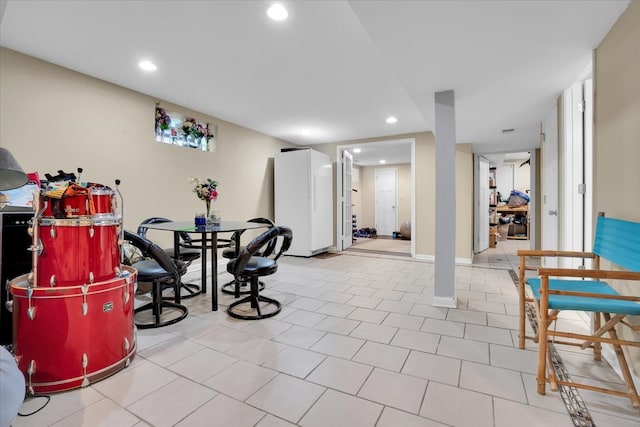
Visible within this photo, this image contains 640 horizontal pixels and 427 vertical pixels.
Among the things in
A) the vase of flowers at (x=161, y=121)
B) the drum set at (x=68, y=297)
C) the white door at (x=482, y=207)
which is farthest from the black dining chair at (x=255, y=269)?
the white door at (x=482, y=207)

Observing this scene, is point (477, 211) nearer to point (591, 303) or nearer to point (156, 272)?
point (591, 303)

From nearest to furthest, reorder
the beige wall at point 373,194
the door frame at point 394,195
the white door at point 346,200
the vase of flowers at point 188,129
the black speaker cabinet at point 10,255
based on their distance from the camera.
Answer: the black speaker cabinet at point 10,255 → the vase of flowers at point 188,129 → the white door at point 346,200 → the beige wall at point 373,194 → the door frame at point 394,195

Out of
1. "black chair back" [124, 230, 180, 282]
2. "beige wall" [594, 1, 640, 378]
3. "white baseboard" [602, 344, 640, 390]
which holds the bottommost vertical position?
"white baseboard" [602, 344, 640, 390]

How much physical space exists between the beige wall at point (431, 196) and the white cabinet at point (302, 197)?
1.74 m

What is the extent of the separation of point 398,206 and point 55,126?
27.8 ft

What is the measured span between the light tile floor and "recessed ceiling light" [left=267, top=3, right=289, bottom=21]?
2395 millimetres

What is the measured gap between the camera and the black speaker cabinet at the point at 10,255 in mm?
1978

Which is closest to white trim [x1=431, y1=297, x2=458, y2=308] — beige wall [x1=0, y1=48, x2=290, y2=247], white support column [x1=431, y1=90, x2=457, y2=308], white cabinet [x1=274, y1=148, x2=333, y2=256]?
white support column [x1=431, y1=90, x2=457, y2=308]

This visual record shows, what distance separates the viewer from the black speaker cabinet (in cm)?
198

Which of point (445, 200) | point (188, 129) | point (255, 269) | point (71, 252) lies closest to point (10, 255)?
point (71, 252)

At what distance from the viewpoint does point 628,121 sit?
1653 millimetres

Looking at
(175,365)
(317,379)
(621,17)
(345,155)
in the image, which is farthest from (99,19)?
(345,155)

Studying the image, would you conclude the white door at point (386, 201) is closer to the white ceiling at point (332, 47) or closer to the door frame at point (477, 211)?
the door frame at point (477, 211)

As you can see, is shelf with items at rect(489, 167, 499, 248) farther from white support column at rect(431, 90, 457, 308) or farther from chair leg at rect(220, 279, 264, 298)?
chair leg at rect(220, 279, 264, 298)
